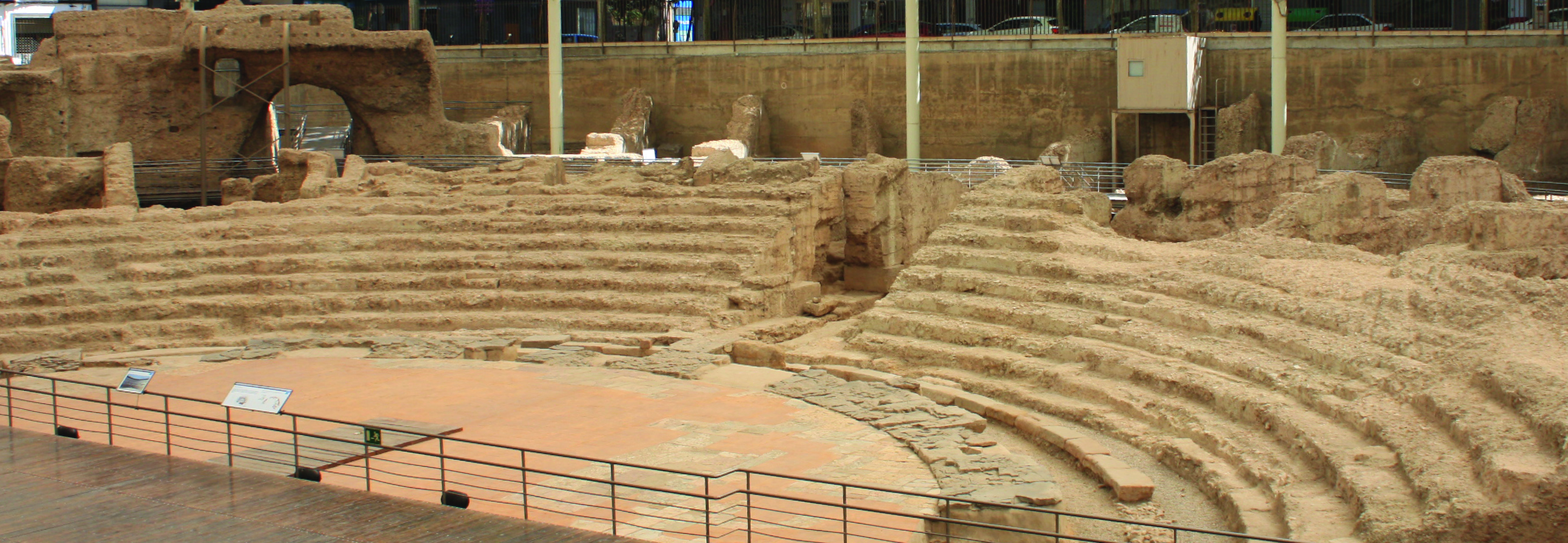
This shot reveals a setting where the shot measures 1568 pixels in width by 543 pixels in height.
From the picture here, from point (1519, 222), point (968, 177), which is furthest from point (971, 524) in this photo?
point (968, 177)

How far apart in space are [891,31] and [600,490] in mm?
23336

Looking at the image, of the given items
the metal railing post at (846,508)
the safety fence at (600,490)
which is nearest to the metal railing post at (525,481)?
the safety fence at (600,490)

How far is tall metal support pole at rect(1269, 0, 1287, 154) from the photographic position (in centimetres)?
2198

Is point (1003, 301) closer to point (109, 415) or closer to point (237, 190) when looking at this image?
point (109, 415)

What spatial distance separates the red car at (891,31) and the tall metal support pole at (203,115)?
531 inches

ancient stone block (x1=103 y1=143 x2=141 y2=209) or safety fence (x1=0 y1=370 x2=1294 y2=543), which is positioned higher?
ancient stone block (x1=103 y1=143 x2=141 y2=209)

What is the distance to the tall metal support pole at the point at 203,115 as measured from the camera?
73.8ft

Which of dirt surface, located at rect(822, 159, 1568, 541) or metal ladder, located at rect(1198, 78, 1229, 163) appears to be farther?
metal ladder, located at rect(1198, 78, 1229, 163)

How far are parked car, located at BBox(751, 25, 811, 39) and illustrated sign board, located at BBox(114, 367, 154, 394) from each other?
2313cm

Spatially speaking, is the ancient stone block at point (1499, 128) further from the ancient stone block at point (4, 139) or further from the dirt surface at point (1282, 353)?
the ancient stone block at point (4, 139)

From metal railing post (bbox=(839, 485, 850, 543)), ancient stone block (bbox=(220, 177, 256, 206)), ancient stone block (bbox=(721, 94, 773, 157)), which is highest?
ancient stone block (bbox=(721, 94, 773, 157))

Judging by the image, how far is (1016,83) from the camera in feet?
93.1

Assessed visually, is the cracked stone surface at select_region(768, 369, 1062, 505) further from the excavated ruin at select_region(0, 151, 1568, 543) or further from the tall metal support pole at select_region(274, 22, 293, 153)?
the tall metal support pole at select_region(274, 22, 293, 153)

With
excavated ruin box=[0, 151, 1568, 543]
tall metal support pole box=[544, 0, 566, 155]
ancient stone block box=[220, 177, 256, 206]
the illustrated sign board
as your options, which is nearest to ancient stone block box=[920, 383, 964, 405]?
excavated ruin box=[0, 151, 1568, 543]
